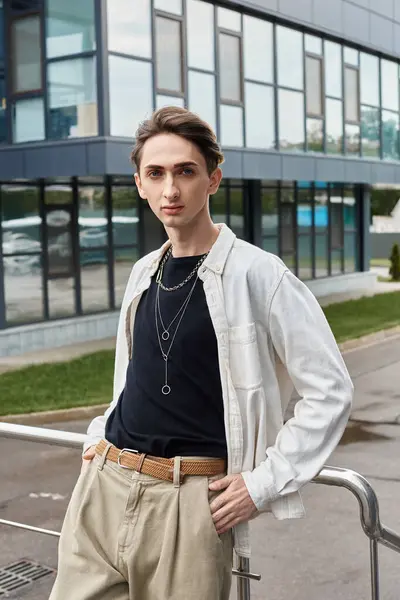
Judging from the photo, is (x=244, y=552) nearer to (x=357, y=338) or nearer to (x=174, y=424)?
(x=174, y=424)

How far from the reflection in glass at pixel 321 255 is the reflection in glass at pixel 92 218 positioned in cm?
948

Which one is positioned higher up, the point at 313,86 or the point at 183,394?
the point at 313,86

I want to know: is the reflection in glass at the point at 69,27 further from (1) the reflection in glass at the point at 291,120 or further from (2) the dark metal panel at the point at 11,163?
(1) the reflection in glass at the point at 291,120

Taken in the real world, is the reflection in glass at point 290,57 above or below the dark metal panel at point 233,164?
above

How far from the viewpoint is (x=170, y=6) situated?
18.1 metres

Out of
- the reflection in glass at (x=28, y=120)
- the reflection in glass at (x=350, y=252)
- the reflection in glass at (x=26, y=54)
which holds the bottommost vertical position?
the reflection in glass at (x=350, y=252)

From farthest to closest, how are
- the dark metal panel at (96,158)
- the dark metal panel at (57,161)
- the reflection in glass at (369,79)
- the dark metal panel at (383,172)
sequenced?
1. the reflection in glass at (369,79)
2. the dark metal panel at (383,172)
3. the dark metal panel at (57,161)
4. the dark metal panel at (96,158)

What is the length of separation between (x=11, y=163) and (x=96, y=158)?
72.4 inches

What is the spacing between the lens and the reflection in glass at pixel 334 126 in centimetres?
2417

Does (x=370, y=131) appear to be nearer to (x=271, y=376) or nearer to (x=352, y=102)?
(x=352, y=102)

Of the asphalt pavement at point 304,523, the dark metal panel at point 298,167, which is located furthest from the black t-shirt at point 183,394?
the dark metal panel at point 298,167

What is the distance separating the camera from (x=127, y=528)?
98.2 inches

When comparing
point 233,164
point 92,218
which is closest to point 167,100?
point 233,164

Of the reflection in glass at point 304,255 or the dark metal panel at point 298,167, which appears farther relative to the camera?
the reflection in glass at point 304,255
